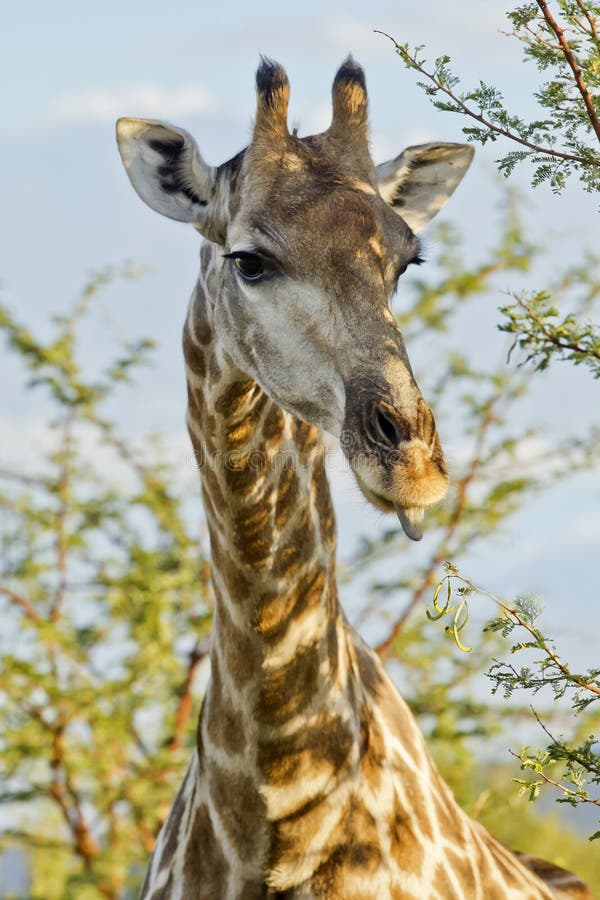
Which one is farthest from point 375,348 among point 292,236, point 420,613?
point 420,613

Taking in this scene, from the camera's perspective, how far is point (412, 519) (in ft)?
11.3

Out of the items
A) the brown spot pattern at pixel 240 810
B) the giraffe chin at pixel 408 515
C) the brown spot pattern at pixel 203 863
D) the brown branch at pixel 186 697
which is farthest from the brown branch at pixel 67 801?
the giraffe chin at pixel 408 515

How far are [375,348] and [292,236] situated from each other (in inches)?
18.0

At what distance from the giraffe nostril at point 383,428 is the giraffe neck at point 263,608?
0.71 m

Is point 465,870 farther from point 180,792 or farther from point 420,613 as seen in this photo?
point 420,613

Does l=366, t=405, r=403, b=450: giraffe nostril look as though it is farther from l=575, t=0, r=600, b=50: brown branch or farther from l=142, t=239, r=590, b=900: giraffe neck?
l=575, t=0, r=600, b=50: brown branch

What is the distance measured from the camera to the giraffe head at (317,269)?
11.4 feet

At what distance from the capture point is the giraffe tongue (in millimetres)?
3439

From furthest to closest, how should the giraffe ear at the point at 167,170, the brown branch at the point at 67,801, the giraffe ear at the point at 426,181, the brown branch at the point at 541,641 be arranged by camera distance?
1. the brown branch at the point at 67,801
2. the giraffe ear at the point at 426,181
3. the giraffe ear at the point at 167,170
4. the brown branch at the point at 541,641

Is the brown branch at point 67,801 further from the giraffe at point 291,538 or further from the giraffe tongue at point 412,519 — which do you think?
the giraffe tongue at point 412,519

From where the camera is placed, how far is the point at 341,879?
398 centimetres

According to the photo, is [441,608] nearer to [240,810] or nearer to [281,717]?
[281,717]

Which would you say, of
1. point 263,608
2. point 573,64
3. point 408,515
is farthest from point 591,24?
point 263,608

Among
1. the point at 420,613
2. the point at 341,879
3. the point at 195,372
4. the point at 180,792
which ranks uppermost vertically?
the point at 420,613
